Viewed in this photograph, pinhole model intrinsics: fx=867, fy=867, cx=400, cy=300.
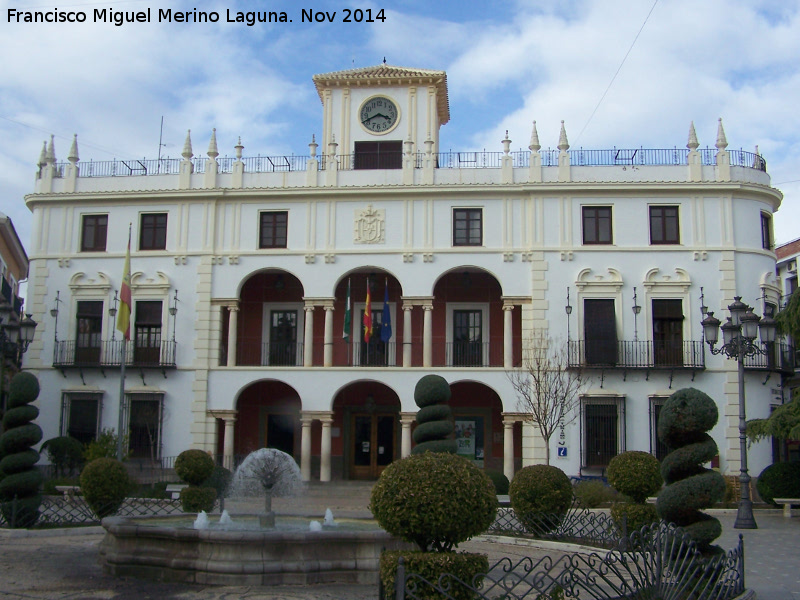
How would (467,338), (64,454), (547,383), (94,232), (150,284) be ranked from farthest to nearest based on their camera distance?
(94,232) → (467,338) → (150,284) → (64,454) → (547,383)

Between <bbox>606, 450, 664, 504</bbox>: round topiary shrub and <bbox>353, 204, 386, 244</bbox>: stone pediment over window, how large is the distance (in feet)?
53.2

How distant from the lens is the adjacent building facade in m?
28.9

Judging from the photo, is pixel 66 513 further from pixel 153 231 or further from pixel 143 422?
pixel 153 231

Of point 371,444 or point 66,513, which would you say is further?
point 371,444

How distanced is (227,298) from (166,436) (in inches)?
205

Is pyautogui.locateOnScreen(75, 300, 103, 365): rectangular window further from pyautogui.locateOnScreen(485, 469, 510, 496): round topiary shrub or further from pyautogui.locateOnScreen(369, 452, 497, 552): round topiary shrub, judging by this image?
pyautogui.locateOnScreen(369, 452, 497, 552): round topiary shrub

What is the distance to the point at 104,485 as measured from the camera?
17.8m

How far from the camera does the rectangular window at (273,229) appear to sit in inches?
1219

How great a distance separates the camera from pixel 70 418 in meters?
30.4

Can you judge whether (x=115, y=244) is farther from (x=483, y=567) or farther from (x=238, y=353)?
(x=483, y=567)

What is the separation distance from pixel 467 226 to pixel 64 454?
15.5 meters

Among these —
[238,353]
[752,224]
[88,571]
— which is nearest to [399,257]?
[238,353]

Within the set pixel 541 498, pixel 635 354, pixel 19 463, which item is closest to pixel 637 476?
pixel 541 498

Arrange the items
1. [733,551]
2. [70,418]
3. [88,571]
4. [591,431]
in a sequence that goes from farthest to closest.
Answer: [70,418] → [591,431] → [88,571] → [733,551]
